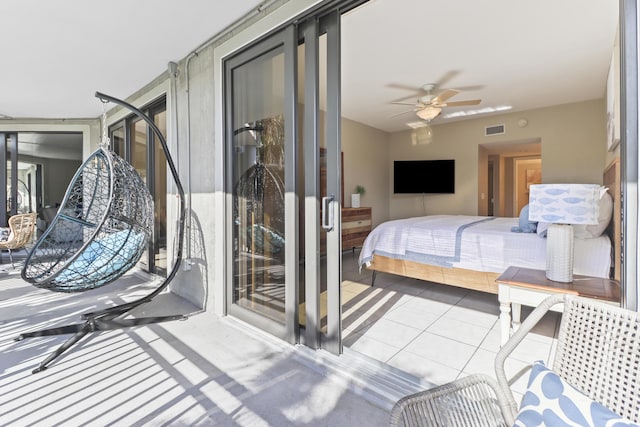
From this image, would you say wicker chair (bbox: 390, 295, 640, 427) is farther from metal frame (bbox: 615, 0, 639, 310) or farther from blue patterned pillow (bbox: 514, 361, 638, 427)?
metal frame (bbox: 615, 0, 639, 310)

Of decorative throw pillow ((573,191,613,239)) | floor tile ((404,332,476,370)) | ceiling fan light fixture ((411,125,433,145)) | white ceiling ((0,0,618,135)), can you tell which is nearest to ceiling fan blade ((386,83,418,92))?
white ceiling ((0,0,618,135))

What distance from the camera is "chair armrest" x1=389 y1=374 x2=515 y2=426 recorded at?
84cm

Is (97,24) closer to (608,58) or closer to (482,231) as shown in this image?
(482,231)

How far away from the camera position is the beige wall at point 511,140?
16.0 ft

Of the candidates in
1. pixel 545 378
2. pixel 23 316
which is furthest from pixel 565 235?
pixel 23 316

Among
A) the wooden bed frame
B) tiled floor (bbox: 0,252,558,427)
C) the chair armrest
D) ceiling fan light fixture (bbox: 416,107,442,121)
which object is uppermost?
ceiling fan light fixture (bbox: 416,107,442,121)

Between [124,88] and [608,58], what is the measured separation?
18.6 ft

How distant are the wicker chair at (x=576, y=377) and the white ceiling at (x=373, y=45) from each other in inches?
98.3

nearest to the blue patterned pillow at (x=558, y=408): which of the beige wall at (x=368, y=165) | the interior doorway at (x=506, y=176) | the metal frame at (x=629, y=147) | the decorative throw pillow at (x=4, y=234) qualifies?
the metal frame at (x=629, y=147)

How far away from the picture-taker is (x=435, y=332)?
2426mm

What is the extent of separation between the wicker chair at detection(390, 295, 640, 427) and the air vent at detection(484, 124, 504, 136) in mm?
5635

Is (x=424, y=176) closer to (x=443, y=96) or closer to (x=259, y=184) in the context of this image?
(x=443, y=96)

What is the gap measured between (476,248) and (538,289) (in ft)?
3.73

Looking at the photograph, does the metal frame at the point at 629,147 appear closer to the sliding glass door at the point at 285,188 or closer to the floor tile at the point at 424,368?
the floor tile at the point at 424,368
